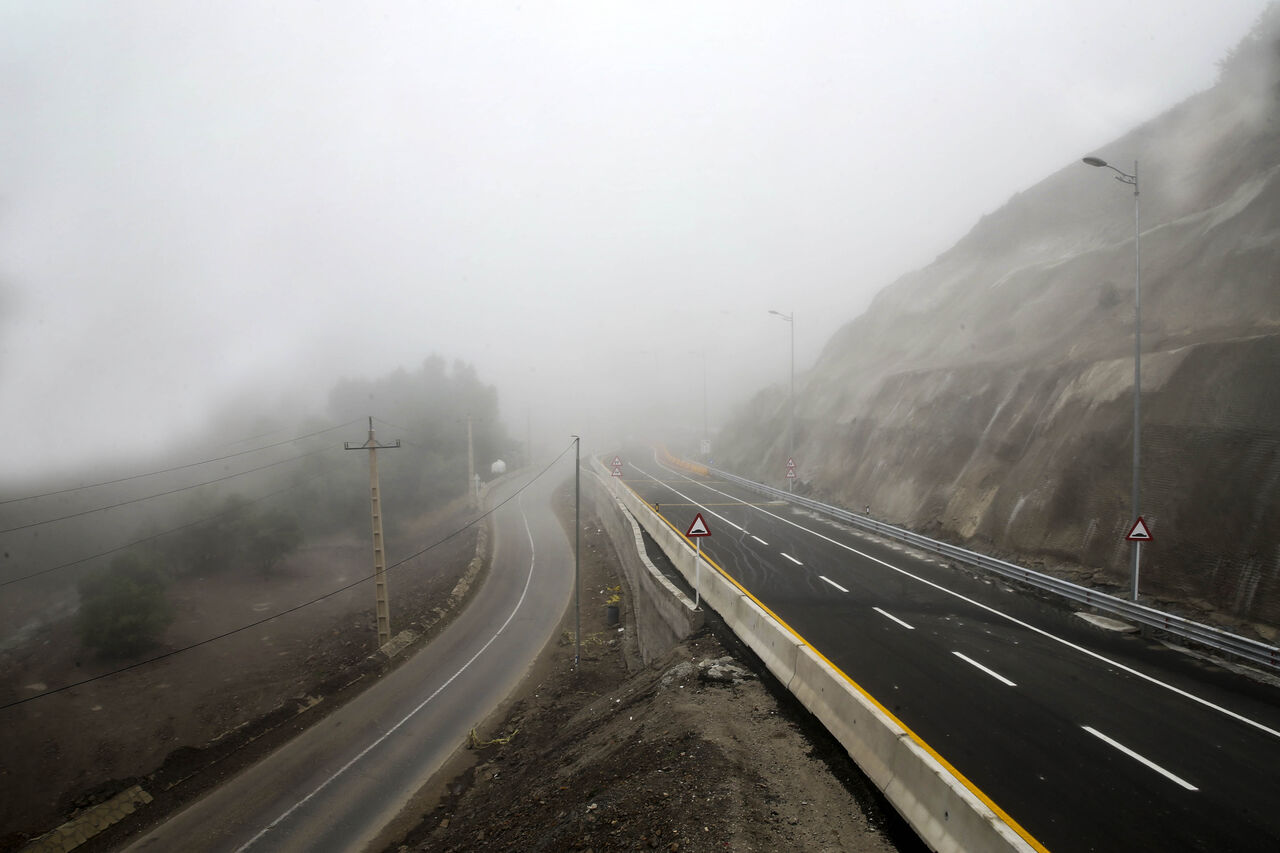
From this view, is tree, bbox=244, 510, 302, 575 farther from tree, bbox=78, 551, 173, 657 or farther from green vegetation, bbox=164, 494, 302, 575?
tree, bbox=78, 551, 173, 657

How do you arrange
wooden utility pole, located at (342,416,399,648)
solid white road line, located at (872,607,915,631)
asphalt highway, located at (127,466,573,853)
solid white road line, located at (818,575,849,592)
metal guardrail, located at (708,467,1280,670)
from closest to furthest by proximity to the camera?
metal guardrail, located at (708,467,1280,670), solid white road line, located at (872,607,915,631), asphalt highway, located at (127,466,573,853), solid white road line, located at (818,575,849,592), wooden utility pole, located at (342,416,399,648)

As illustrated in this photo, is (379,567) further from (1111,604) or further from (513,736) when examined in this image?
(1111,604)

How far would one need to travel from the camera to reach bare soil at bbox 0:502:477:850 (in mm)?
17250

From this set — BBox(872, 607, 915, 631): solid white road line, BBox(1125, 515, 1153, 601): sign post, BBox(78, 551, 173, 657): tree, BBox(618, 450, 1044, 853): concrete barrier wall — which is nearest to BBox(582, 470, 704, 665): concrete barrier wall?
BBox(618, 450, 1044, 853): concrete barrier wall

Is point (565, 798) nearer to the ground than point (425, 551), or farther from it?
farther from it

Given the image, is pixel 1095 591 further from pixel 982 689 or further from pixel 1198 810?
pixel 1198 810

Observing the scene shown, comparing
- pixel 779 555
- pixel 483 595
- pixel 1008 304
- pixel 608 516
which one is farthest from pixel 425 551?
pixel 1008 304

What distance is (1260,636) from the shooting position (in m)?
11.7

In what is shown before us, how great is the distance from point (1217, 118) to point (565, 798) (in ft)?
145

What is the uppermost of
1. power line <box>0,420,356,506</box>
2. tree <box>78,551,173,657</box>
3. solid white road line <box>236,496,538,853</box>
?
power line <box>0,420,356,506</box>

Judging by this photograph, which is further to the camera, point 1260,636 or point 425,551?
point 425,551

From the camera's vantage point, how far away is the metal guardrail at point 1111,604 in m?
10.9

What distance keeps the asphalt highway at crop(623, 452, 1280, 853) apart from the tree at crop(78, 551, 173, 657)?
2648 cm

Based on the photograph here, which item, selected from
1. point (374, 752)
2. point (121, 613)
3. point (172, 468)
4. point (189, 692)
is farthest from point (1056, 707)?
point (172, 468)
